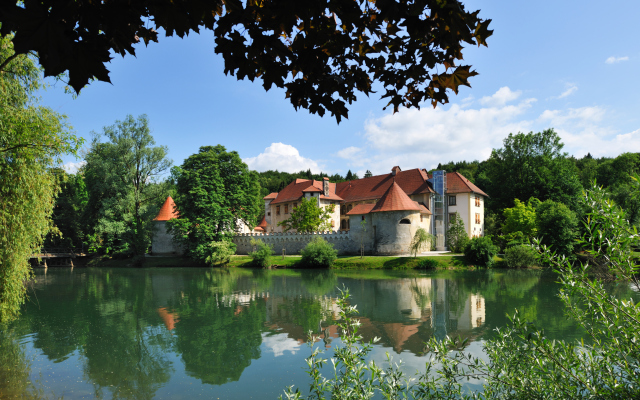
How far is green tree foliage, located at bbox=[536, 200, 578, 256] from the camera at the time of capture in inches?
1089

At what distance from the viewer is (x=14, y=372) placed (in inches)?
317

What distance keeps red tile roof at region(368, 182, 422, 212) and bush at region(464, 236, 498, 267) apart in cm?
664

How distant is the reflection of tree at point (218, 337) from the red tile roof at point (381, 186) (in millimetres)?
27005

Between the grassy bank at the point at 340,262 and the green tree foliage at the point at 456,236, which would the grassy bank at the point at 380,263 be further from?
the green tree foliage at the point at 456,236

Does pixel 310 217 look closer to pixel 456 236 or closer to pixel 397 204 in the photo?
pixel 397 204

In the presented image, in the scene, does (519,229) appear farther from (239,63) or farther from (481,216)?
(239,63)

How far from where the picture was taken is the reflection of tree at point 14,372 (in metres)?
7.00

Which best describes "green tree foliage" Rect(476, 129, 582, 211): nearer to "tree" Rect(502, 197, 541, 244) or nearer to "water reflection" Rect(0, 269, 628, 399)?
"tree" Rect(502, 197, 541, 244)

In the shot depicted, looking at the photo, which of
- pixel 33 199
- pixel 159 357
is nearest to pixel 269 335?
pixel 159 357

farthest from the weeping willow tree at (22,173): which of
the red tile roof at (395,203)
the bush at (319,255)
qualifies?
the red tile roof at (395,203)

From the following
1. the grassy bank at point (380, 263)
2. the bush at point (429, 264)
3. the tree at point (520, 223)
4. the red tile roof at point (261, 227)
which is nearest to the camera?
→ the bush at point (429, 264)

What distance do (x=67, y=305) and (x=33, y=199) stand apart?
30.9 feet

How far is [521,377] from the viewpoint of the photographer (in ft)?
10.6

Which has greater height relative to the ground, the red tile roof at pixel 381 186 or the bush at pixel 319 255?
the red tile roof at pixel 381 186
